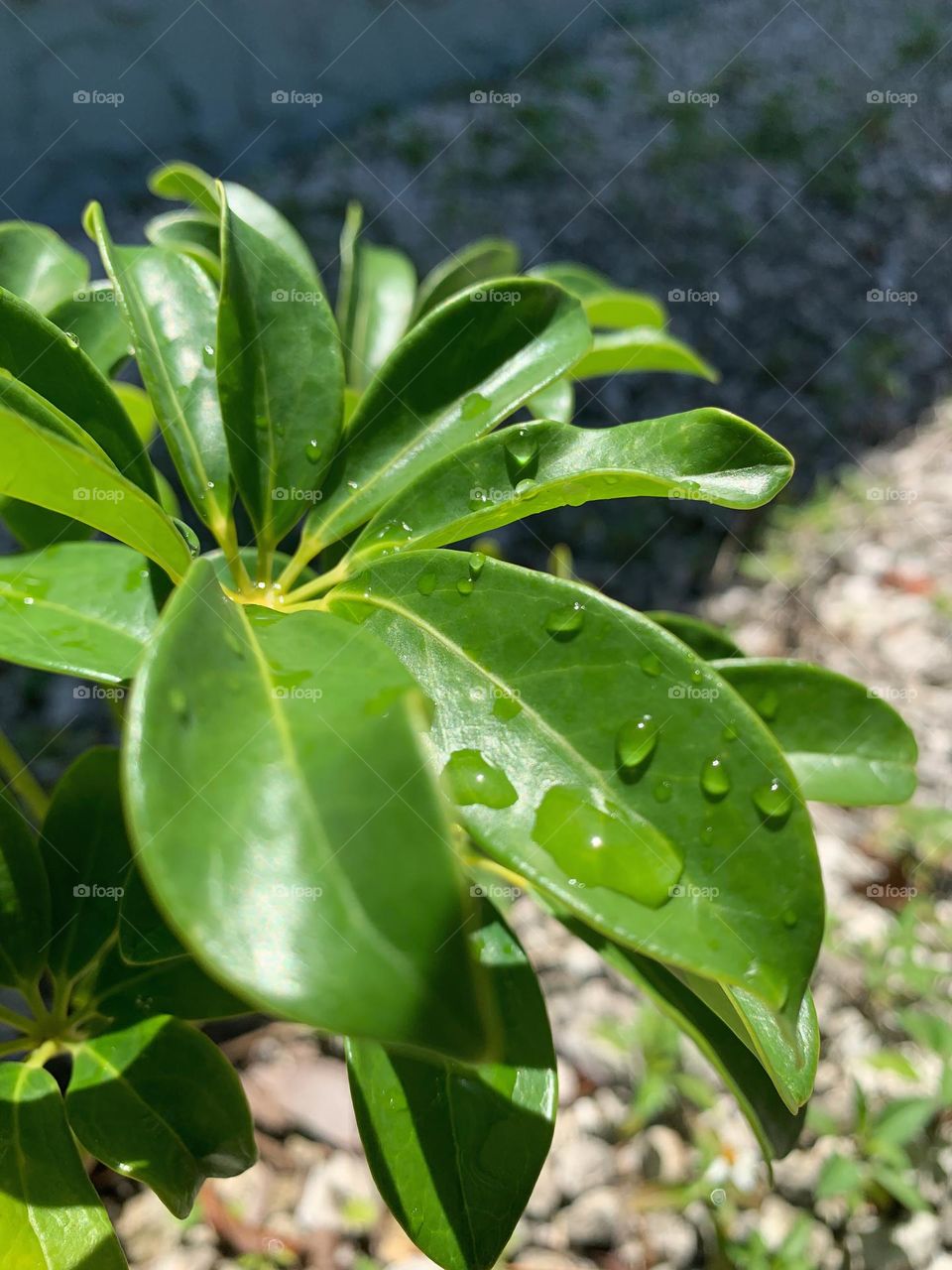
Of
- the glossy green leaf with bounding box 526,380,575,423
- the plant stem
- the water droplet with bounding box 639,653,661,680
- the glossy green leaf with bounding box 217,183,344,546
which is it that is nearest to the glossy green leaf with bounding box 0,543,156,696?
the glossy green leaf with bounding box 217,183,344,546

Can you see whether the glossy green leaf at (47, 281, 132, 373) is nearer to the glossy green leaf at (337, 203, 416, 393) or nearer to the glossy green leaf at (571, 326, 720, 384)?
the glossy green leaf at (337, 203, 416, 393)

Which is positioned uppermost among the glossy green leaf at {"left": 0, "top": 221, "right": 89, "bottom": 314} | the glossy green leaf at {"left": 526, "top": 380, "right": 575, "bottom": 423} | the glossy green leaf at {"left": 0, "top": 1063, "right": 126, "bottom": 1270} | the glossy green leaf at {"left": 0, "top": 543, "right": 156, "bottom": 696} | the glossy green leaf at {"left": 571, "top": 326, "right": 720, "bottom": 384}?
the glossy green leaf at {"left": 0, "top": 221, "right": 89, "bottom": 314}

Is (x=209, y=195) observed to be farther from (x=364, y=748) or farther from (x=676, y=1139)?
(x=676, y=1139)

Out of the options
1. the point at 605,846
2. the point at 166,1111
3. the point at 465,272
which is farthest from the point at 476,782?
the point at 465,272

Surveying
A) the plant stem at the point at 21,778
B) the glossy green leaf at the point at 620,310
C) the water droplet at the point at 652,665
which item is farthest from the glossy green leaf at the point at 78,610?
the glossy green leaf at the point at 620,310

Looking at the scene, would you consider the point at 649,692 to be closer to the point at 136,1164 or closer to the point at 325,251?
the point at 136,1164

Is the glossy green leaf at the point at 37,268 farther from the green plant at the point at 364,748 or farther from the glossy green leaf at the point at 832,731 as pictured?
the glossy green leaf at the point at 832,731

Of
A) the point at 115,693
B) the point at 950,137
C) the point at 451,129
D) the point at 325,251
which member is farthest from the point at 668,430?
the point at 950,137
